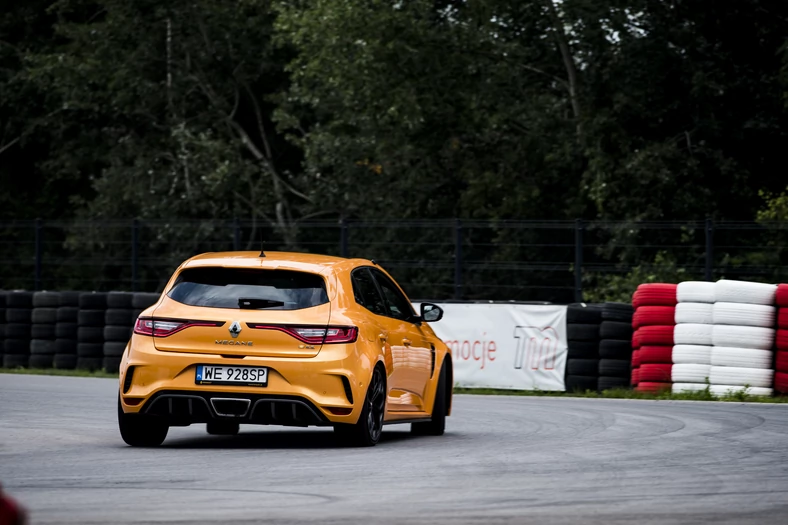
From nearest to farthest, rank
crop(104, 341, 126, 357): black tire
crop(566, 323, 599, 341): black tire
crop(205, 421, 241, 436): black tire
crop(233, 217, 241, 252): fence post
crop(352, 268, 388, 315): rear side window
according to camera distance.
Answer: crop(352, 268, 388, 315): rear side window < crop(205, 421, 241, 436): black tire < crop(566, 323, 599, 341): black tire < crop(104, 341, 126, 357): black tire < crop(233, 217, 241, 252): fence post

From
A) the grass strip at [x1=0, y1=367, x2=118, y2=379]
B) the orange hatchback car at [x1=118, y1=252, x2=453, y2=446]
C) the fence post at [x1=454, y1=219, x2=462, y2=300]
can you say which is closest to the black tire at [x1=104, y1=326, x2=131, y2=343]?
the grass strip at [x1=0, y1=367, x2=118, y2=379]

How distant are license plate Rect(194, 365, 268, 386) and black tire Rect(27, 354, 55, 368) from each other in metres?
12.4

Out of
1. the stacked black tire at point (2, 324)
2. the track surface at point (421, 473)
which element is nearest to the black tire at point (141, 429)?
the track surface at point (421, 473)

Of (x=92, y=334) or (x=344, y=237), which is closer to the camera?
(x=92, y=334)

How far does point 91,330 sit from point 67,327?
1.40 ft

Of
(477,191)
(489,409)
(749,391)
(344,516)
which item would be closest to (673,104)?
(477,191)

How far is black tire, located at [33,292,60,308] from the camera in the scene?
2247 cm

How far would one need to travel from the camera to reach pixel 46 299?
22.5 metres

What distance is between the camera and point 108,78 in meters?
38.9

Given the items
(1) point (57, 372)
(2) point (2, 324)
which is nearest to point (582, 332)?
(1) point (57, 372)

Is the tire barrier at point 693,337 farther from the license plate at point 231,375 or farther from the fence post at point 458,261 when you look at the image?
the license plate at point 231,375

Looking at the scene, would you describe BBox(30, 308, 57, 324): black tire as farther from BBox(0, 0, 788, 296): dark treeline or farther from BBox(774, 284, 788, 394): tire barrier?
BBox(774, 284, 788, 394): tire barrier

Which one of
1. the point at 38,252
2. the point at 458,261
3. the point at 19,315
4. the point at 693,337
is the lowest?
the point at 19,315

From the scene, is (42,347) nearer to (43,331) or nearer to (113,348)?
(43,331)
